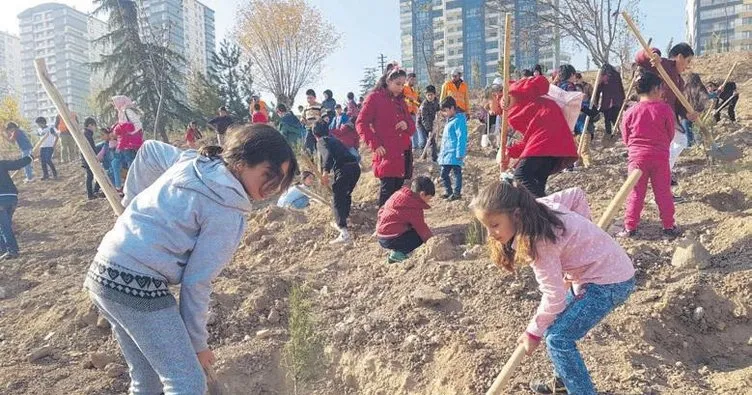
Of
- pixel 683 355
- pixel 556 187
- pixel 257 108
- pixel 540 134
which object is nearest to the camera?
pixel 683 355

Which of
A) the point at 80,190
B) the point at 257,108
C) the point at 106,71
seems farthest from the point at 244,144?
the point at 106,71

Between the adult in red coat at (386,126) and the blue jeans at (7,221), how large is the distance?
17.5 feet

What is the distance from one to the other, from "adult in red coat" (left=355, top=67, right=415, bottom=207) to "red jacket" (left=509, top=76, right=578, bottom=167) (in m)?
1.71

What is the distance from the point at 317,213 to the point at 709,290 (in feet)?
15.5

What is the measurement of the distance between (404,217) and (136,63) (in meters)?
20.1

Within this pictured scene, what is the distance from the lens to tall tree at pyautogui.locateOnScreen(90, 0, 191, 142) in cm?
2181

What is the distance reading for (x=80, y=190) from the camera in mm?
13586

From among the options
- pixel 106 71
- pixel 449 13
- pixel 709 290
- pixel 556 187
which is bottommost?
pixel 709 290

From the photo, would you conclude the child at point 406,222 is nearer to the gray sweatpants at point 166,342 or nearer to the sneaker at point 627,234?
the sneaker at point 627,234

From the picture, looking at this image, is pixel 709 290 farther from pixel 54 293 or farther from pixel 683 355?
pixel 54 293

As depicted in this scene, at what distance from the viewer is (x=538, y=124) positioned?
4.23m

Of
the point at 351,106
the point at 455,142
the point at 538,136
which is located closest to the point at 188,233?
the point at 538,136

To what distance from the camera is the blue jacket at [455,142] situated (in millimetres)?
6863

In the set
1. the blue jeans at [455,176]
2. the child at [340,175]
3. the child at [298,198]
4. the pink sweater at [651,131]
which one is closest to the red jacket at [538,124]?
the pink sweater at [651,131]
